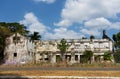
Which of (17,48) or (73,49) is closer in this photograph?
(17,48)

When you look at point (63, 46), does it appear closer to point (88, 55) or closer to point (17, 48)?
point (88, 55)

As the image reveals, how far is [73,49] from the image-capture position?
75188mm

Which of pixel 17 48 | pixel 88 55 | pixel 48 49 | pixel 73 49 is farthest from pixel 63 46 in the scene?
pixel 17 48

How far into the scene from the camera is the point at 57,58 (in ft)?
242

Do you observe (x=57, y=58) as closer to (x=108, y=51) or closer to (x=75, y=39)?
(x=75, y=39)

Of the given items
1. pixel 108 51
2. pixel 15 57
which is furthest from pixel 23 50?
pixel 108 51

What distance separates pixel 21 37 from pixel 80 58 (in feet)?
48.8

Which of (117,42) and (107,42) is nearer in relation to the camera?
(107,42)

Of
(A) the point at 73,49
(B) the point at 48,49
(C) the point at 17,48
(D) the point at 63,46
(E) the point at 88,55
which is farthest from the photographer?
(B) the point at 48,49

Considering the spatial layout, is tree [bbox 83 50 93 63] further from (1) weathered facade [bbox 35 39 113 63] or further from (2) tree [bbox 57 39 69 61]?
(2) tree [bbox 57 39 69 61]

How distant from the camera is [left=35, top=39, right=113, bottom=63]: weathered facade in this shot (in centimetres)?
7406

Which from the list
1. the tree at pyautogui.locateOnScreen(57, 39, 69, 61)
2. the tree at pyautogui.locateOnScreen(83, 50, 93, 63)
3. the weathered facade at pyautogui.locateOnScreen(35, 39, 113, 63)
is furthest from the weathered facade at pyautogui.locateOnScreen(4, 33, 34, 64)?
the tree at pyautogui.locateOnScreen(83, 50, 93, 63)

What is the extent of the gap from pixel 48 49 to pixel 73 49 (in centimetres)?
620

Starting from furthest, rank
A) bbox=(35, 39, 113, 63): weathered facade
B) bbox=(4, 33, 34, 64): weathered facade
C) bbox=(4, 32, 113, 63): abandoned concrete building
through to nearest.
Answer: bbox=(35, 39, 113, 63): weathered facade
bbox=(4, 32, 113, 63): abandoned concrete building
bbox=(4, 33, 34, 64): weathered facade
